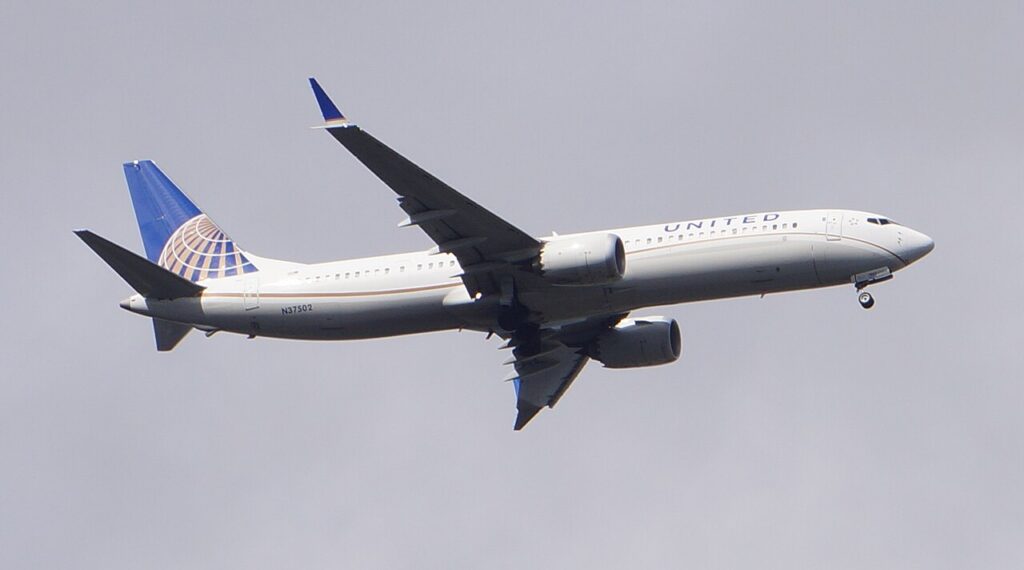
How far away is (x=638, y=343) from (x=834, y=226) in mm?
10121

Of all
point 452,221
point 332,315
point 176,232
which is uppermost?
point 176,232

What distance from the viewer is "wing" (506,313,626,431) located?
200 ft

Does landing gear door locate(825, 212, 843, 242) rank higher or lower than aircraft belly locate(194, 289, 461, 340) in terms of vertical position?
higher

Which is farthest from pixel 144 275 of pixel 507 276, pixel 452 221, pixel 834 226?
pixel 834 226

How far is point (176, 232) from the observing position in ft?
211

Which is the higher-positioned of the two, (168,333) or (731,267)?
(731,267)

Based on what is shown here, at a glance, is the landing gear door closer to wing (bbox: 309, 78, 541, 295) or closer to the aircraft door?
wing (bbox: 309, 78, 541, 295)

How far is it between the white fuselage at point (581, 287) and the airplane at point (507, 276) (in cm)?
5

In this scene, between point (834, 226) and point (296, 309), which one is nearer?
point (834, 226)

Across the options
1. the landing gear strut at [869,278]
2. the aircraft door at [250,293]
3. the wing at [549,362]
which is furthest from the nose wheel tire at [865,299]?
the aircraft door at [250,293]

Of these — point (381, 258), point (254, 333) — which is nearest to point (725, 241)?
point (381, 258)

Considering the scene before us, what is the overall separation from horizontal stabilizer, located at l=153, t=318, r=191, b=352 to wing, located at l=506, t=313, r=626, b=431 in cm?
1156

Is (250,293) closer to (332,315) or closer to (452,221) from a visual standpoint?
(332,315)

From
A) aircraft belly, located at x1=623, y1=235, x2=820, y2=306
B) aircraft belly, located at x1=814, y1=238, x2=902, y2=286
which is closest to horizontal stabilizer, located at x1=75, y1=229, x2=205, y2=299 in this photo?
aircraft belly, located at x1=623, y1=235, x2=820, y2=306
